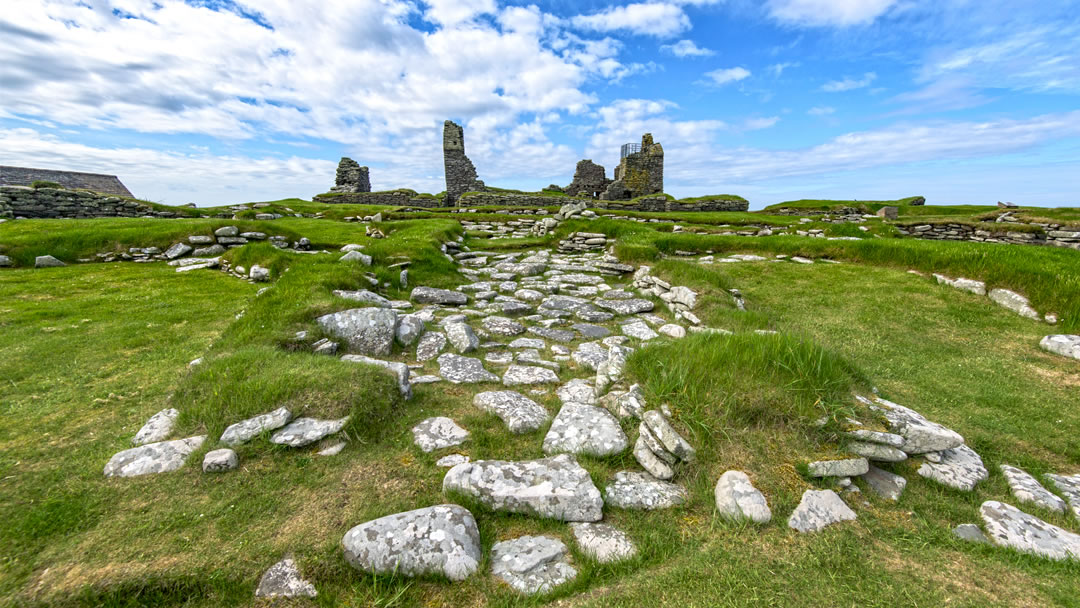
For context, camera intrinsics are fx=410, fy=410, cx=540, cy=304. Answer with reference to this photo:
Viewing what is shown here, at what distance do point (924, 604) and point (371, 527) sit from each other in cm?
342

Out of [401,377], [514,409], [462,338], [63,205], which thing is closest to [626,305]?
[462,338]

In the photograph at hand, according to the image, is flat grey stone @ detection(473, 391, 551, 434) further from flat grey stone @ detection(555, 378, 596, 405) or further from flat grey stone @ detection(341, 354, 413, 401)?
flat grey stone @ detection(341, 354, 413, 401)

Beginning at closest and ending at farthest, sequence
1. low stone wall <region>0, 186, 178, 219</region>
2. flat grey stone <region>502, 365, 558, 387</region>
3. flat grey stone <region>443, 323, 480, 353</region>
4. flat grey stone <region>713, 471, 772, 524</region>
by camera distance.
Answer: flat grey stone <region>713, 471, 772, 524</region>, flat grey stone <region>502, 365, 558, 387</region>, flat grey stone <region>443, 323, 480, 353</region>, low stone wall <region>0, 186, 178, 219</region>

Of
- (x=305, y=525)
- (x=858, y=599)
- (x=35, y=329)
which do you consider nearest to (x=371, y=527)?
(x=305, y=525)

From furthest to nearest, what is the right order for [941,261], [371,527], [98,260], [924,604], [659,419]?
[98,260] → [941,261] → [659,419] → [371,527] → [924,604]

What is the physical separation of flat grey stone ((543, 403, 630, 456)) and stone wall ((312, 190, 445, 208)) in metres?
38.3

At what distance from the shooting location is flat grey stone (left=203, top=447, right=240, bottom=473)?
349 cm

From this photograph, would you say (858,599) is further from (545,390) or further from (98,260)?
(98,260)

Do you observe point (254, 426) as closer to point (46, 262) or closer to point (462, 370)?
point (462, 370)

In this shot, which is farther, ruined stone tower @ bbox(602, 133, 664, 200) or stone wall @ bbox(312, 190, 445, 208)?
ruined stone tower @ bbox(602, 133, 664, 200)

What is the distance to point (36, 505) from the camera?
3006 mm

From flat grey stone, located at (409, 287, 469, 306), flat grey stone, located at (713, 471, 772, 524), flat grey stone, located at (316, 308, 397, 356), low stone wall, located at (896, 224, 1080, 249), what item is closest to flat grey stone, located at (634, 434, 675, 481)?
flat grey stone, located at (713, 471, 772, 524)

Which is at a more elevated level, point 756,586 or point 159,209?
point 159,209

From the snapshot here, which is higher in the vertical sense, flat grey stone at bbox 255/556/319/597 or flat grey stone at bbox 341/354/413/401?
flat grey stone at bbox 341/354/413/401
